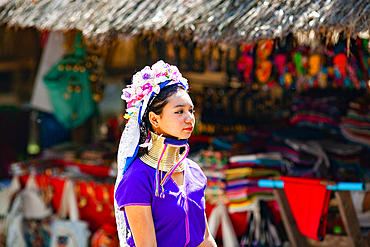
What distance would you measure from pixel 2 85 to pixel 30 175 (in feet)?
5.03

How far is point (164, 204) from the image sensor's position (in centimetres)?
225

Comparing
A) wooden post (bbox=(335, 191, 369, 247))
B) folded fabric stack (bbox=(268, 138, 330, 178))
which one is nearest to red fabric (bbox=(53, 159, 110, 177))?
folded fabric stack (bbox=(268, 138, 330, 178))

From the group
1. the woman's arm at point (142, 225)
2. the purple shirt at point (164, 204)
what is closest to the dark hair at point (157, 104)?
the purple shirt at point (164, 204)

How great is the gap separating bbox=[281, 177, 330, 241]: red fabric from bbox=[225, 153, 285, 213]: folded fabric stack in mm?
380

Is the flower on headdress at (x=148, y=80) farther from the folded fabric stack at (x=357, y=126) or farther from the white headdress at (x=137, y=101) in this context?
the folded fabric stack at (x=357, y=126)

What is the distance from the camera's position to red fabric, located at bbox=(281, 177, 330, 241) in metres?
3.77

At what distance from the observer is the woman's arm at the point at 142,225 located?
7.09ft

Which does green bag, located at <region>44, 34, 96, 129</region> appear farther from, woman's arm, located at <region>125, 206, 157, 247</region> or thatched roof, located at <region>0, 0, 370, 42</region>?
woman's arm, located at <region>125, 206, 157, 247</region>

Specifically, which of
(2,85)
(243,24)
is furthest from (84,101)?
(243,24)

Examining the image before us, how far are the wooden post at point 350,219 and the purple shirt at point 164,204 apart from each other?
170 cm

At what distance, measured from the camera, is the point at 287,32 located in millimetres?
3350

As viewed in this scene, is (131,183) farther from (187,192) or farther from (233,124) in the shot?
(233,124)

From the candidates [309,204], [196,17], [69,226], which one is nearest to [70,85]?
[69,226]

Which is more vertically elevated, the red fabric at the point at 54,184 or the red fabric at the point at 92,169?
the red fabric at the point at 92,169
